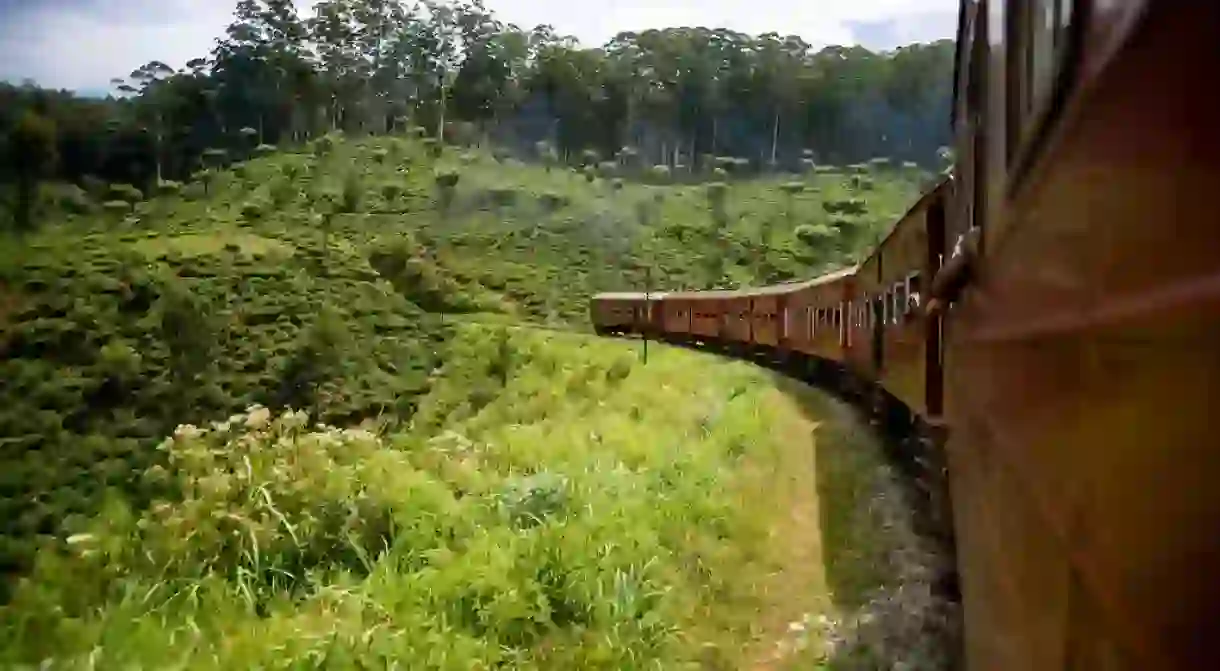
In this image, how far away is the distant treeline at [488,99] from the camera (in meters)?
10.0

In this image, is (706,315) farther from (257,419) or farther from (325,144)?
(257,419)

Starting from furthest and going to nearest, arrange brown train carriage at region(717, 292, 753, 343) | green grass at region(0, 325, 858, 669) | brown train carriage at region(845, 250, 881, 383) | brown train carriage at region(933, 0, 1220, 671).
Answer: brown train carriage at region(717, 292, 753, 343) < brown train carriage at region(845, 250, 881, 383) < green grass at region(0, 325, 858, 669) < brown train carriage at region(933, 0, 1220, 671)

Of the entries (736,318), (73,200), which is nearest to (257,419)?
(73,200)

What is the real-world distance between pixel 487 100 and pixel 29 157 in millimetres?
14964

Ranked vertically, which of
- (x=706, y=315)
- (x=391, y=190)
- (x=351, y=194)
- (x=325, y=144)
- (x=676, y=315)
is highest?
(x=325, y=144)

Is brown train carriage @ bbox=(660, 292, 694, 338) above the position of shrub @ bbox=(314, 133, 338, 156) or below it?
below

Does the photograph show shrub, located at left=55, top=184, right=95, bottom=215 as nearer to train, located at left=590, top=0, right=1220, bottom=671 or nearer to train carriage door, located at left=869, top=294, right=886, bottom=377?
train carriage door, located at left=869, top=294, right=886, bottom=377

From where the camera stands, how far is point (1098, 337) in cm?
97

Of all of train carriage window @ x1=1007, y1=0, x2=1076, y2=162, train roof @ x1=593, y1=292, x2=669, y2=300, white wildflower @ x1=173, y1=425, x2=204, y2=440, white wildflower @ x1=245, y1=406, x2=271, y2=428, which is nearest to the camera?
train carriage window @ x1=1007, y1=0, x2=1076, y2=162

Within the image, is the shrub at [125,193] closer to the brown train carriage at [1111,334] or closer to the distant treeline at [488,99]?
the distant treeline at [488,99]

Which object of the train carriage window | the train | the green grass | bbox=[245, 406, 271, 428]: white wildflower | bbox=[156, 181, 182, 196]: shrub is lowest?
the green grass

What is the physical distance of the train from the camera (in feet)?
2.15

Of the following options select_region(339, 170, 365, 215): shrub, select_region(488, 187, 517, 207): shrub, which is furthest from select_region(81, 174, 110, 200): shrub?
select_region(488, 187, 517, 207): shrub

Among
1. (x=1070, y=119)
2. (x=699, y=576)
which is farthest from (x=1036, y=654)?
(x=699, y=576)
